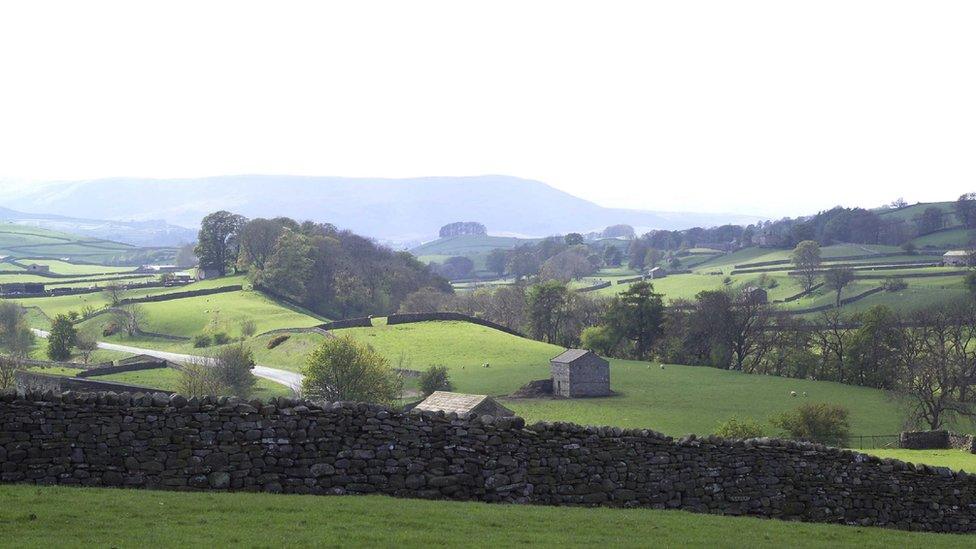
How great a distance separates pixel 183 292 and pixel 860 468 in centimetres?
12192

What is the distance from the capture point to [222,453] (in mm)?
18906

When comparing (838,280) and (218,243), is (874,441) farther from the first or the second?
(218,243)

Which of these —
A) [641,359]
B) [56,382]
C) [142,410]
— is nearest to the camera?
[142,410]

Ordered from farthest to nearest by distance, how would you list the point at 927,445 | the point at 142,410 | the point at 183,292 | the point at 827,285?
the point at 827,285 < the point at 183,292 < the point at 927,445 < the point at 142,410

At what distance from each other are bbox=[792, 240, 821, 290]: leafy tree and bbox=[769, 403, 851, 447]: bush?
342 ft

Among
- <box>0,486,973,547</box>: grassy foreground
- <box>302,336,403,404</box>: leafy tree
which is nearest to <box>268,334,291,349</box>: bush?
<box>302,336,403,404</box>: leafy tree

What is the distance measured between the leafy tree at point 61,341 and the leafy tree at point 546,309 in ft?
174

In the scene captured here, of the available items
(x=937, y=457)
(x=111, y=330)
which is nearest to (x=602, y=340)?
(x=111, y=330)

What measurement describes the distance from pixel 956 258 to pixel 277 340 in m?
125

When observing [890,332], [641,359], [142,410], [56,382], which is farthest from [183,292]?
[142,410]

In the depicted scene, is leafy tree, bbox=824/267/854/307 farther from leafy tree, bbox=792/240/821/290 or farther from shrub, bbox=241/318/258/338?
shrub, bbox=241/318/258/338

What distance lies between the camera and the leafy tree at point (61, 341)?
316 feet

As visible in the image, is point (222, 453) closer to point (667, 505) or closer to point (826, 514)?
point (667, 505)

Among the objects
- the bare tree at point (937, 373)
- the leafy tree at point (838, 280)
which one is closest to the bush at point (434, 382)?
the bare tree at point (937, 373)
